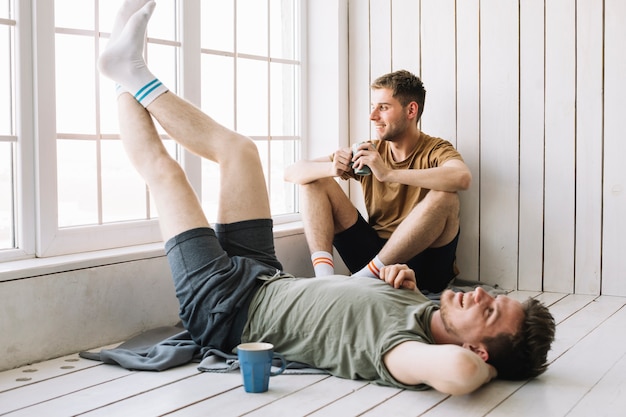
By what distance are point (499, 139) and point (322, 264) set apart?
42.2 inches

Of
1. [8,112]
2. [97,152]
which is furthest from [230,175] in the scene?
[8,112]

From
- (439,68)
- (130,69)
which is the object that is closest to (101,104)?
(130,69)

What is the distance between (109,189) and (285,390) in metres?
1.25

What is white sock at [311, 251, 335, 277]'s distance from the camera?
3098mm

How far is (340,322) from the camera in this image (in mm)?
2107

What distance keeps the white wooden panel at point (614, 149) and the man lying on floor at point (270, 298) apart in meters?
1.37

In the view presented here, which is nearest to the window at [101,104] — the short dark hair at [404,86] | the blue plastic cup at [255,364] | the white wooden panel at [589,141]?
the short dark hair at [404,86]

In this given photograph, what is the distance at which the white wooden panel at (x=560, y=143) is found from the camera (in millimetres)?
3289

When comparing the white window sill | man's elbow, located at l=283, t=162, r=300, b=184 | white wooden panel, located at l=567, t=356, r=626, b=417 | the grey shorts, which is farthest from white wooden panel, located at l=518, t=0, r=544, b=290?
the white window sill

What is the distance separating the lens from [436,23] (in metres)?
3.63

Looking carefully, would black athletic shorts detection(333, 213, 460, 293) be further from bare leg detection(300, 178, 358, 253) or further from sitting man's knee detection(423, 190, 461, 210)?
sitting man's knee detection(423, 190, 461, 210)

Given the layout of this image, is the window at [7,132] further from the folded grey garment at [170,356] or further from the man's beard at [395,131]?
the man's beard at [395,131]

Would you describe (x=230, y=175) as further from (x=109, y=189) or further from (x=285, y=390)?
(x=285, y=390)

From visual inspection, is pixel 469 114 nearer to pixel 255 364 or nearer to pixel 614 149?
pixel 614 149
